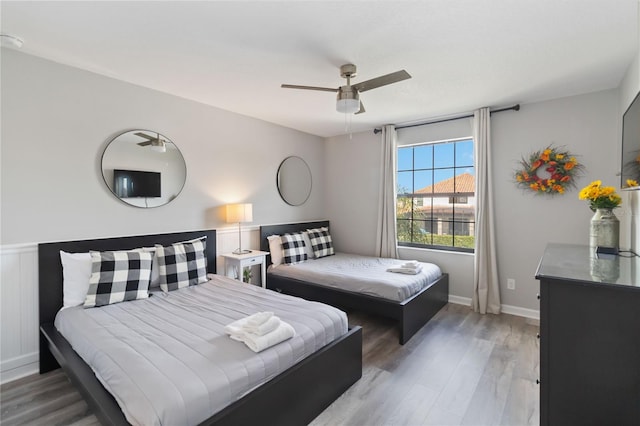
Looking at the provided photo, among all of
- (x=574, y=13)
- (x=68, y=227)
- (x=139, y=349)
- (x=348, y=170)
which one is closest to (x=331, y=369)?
(x=139, y=349)

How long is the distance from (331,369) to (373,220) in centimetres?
304

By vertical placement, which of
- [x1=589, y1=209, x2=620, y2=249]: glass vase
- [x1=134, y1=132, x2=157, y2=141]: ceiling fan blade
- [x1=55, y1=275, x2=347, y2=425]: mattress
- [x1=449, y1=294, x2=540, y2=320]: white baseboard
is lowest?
[x1=449, y1=294, x2=540, y2=320]: white baseboard

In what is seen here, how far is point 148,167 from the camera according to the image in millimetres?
3045

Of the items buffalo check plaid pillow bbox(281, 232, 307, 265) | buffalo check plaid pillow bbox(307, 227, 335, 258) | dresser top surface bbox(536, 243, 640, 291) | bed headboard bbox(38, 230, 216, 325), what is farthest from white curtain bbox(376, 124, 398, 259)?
bed headboard bbox(38, 230, 216, 325)

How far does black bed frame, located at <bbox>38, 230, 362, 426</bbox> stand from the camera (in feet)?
4.79

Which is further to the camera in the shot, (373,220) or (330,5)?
(373,220)

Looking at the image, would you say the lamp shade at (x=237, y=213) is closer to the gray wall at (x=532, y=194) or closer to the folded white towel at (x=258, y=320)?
the folded white towel at (x=258, y=320)

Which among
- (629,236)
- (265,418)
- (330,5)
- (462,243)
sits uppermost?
(330,5)

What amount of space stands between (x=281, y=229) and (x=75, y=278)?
2482 mm

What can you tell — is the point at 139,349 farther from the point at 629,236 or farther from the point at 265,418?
the point at 629,236

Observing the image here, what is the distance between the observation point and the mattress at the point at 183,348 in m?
1.33

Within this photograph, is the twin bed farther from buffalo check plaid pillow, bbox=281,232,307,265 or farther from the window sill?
the window sill

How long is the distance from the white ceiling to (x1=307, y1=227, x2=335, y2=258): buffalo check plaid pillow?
6.90 ft

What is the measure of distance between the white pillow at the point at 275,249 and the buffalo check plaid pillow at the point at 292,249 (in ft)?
0.23
